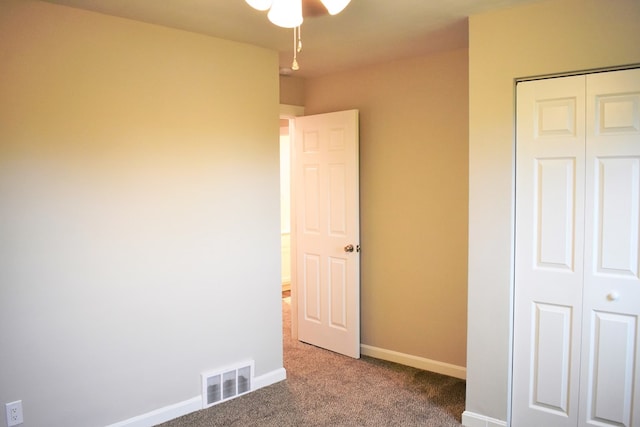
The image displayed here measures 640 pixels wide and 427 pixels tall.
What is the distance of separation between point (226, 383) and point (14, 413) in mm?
1239

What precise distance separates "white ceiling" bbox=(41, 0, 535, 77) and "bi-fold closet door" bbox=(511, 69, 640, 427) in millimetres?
664

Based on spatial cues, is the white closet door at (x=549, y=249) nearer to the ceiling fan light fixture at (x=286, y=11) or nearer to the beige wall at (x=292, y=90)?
the ceiling fan light fixture at (x=286, y=11)

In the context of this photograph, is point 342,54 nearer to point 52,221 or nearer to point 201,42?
point 201,42

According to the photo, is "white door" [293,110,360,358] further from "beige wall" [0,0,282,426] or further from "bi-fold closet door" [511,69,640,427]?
"bi-fold closet door" [511,69,640,427]

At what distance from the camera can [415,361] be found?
3.81m

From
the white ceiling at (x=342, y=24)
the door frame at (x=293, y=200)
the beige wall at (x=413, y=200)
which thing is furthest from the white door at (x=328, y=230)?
the white ceiling at (x=342, y=24)

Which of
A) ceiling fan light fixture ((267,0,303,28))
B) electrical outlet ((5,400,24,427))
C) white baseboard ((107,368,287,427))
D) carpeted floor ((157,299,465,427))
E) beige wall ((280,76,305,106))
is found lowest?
carpeted floor ((157,299,465,427))

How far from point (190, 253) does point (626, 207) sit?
8.12 feet

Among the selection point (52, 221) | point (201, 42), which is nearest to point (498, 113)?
point (201, 42)

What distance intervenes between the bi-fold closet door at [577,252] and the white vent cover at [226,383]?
1.74 m

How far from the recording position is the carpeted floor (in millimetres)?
2982

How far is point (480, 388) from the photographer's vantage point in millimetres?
2846

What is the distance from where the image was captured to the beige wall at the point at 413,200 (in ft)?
11.6

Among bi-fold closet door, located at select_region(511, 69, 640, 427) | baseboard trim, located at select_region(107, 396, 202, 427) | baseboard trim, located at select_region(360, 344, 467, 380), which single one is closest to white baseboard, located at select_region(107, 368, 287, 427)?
baseboard trim, located at select_region(107, 396, 202, 427)
